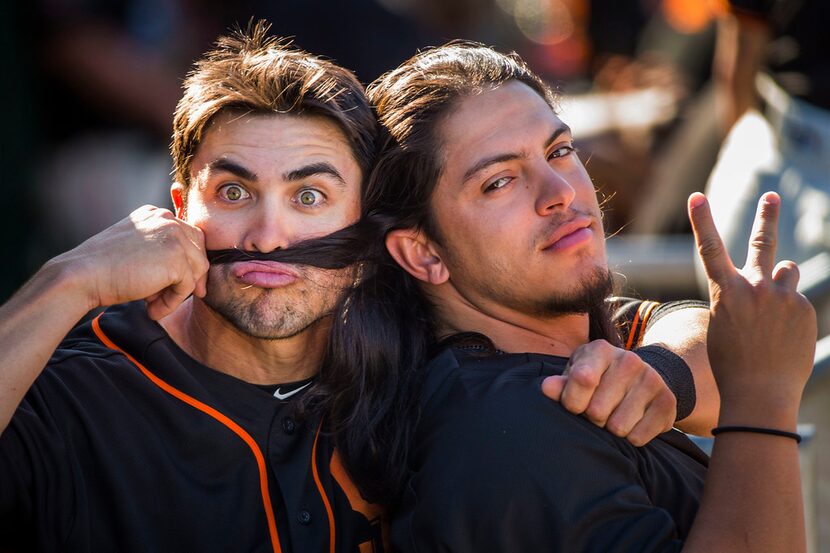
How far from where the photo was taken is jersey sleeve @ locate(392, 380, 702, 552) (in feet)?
6.93

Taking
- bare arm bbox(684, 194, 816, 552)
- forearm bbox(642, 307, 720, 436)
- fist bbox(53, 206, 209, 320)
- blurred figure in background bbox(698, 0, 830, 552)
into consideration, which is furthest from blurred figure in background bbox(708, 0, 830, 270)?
fist bbox(53, 206, 209, 320)

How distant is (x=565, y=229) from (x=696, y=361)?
54 centimetres

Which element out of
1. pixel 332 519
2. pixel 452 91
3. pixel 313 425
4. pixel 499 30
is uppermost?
pixel 499 30

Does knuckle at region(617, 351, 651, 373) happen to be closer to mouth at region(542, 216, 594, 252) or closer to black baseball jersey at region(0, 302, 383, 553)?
mouth at region(542, 216, 594, 252)

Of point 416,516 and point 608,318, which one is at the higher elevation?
point 608,318

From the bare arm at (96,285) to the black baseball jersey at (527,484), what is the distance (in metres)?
0.73

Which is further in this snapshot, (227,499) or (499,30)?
(499,30)

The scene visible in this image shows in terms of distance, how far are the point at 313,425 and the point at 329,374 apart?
0.50 feet

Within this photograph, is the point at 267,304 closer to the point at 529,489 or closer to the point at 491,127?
the point at 491,127

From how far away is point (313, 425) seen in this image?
269 centimetres

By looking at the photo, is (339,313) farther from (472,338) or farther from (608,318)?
(608,318)

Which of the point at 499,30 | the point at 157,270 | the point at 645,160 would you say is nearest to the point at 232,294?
the point at 157,270

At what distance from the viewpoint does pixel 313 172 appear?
2748 mm

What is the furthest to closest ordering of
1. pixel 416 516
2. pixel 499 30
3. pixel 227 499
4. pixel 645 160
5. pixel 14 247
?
1. pixel 499 30
2. pixel 645 160
3. pixel 14 247
4. pixel 227 499
5. pixel 416 516
